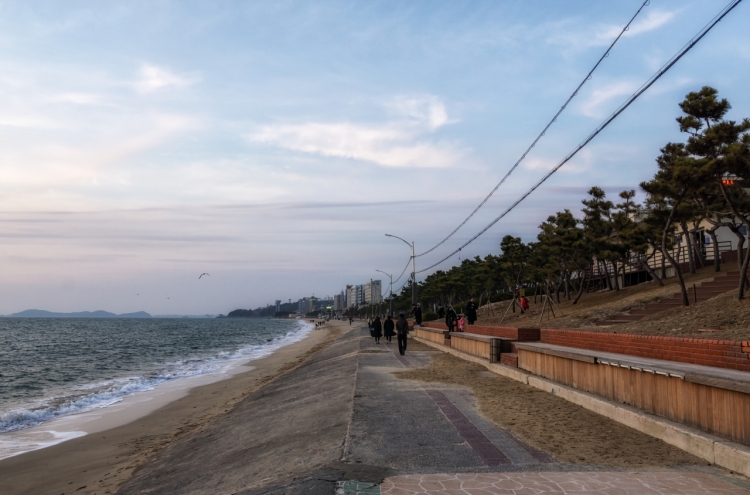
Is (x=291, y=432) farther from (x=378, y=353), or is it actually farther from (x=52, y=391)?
(x=52, y=391)

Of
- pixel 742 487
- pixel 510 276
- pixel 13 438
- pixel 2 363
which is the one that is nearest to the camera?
pixel 742 487

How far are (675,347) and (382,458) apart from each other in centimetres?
608

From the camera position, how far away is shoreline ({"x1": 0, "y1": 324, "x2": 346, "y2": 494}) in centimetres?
1102

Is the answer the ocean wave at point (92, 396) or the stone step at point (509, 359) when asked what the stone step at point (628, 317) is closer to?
the stone step at point (509, 359)

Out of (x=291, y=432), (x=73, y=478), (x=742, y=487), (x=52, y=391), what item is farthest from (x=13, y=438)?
(x=742, y=487)

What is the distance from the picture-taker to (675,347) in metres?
10.1

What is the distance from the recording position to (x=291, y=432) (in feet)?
34.4

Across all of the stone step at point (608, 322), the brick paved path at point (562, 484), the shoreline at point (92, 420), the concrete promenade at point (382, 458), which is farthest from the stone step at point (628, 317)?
the shoreline at point (92, 420)

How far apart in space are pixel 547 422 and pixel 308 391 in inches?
341

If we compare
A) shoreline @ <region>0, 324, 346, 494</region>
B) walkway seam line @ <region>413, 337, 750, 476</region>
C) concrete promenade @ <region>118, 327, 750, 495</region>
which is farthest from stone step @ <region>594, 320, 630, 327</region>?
shoreline @ <region>0, 324, 346, 494</region>

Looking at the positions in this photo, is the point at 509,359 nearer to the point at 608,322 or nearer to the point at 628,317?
the point at 608,322

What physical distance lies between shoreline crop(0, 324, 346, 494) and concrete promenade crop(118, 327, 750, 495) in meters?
0.95

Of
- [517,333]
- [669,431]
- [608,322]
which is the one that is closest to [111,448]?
[517,333]

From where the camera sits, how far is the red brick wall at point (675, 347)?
8.59m
